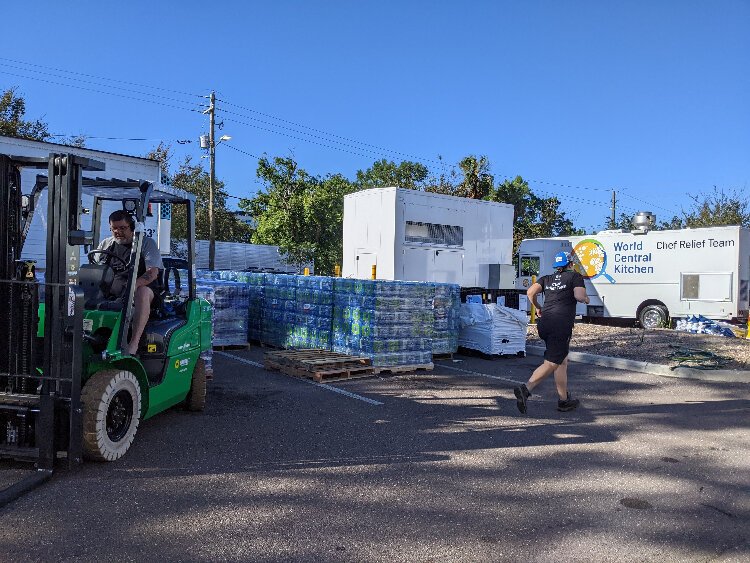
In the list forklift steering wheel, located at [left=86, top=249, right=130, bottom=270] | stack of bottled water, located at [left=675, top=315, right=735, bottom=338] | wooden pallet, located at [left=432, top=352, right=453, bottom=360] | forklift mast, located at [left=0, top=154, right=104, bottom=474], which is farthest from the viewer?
stack of bottled water, located at [left=675, top=315, right=735, bottom=338]

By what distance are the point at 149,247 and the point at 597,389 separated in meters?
6.81

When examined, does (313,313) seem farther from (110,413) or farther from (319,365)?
(110,413)

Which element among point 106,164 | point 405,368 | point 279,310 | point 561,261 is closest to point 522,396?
point 561,261

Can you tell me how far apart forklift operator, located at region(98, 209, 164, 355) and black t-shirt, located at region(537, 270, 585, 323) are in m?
4.51

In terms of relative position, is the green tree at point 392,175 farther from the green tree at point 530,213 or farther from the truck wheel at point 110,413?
the truck wheel at point 110,413

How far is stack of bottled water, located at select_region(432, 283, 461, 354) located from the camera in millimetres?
11023

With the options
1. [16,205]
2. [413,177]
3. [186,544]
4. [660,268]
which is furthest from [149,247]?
[413,177]

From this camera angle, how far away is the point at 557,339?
7.38 meters

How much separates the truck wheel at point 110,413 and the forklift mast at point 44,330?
0.10 meters

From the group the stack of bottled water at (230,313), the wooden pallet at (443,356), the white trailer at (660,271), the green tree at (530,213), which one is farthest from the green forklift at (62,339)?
the green tree at (530,213)

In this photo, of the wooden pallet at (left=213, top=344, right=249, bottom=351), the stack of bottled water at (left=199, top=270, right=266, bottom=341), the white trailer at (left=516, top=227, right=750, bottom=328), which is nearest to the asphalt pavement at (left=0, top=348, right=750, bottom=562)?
the wooden pallet at (left=213, top=344, right=249, bottom=351)

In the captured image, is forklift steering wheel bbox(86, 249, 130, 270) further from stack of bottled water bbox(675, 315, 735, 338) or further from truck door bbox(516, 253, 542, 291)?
truck door bbox(516, 253, 542, 291)

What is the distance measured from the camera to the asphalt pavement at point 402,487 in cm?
379

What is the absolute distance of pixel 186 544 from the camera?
12.2 feet
